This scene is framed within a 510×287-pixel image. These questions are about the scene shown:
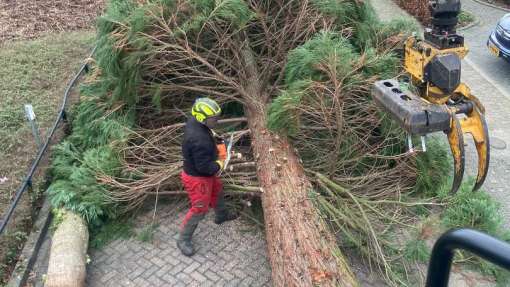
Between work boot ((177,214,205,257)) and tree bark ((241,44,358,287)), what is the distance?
0.73m

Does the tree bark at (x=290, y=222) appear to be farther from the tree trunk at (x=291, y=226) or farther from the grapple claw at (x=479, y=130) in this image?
the grapple claw at (x=479, y=130)

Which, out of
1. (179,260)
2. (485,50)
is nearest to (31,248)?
(179,260)

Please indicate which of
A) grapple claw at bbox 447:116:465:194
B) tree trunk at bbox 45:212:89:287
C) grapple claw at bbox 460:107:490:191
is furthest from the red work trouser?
grapple claw at bbox 460:107:490:191

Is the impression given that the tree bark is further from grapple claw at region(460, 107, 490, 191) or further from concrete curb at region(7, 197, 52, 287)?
concrete curb at region(7, 197, 52, 287)

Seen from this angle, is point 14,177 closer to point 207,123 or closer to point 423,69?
point 207,123

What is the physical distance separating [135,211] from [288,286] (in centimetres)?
238

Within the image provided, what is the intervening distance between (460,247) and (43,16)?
12.3 m

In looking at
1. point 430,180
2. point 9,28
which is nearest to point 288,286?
point 430,180

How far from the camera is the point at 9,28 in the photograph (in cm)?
1070

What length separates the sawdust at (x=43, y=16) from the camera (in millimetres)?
10594

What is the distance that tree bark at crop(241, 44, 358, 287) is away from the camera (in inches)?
148

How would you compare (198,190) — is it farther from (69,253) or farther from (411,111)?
(411,111)

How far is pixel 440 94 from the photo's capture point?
182 inches

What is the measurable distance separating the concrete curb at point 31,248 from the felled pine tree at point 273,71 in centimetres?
159
